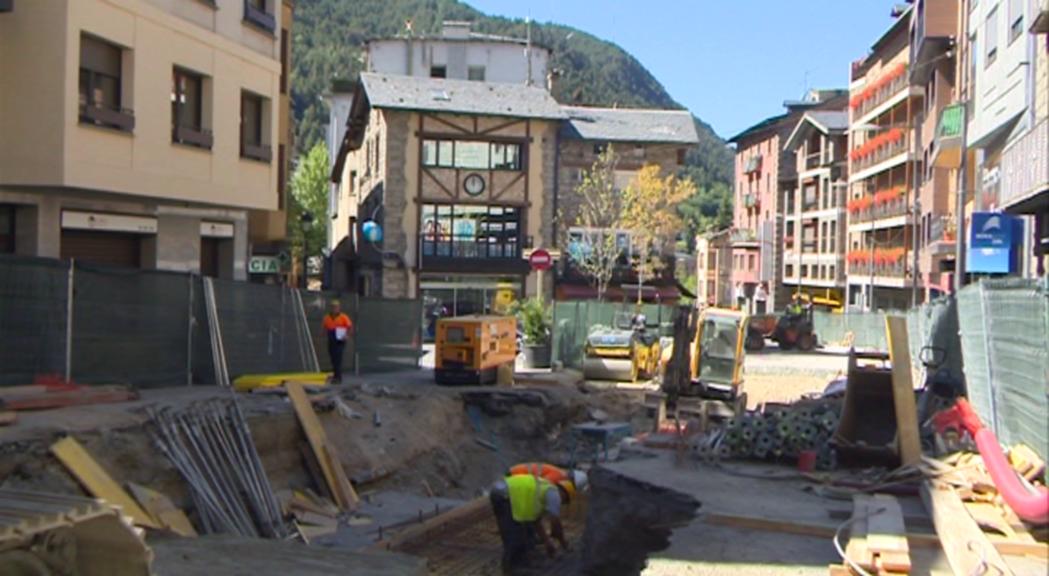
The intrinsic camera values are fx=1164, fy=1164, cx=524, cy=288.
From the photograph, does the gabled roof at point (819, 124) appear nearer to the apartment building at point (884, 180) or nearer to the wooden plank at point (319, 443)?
the apartment building at point (884, 180)

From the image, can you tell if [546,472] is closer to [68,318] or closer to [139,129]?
[68,318]

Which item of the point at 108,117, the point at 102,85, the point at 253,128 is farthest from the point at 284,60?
the point at 108,117

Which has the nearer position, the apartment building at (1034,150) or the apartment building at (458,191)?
the apartment building at (1034,150)

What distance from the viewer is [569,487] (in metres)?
16.9

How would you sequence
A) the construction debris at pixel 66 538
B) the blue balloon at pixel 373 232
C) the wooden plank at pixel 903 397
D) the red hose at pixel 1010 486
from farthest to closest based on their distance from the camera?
the blue balloon at pixel 373 232 < the wooden plank at pixel 903 397 < the red hose at pixel 1010 486 < the construction debris at pixel 66 538

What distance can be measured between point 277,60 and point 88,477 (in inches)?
591

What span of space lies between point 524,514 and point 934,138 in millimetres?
35977

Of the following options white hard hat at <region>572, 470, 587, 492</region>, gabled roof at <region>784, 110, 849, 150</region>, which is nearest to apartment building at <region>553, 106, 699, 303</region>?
gabled roof at <region>784, 110, 849, 150</region>

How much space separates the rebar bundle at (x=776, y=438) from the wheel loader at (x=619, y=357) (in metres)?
17.9

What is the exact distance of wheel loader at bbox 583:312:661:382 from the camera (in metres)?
33.5

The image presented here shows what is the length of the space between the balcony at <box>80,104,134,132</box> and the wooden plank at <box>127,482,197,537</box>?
8050 millimetres

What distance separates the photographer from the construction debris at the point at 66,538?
5.82 meters

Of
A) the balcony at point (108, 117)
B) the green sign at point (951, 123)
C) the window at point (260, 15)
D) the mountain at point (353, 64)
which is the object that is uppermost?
the mountain at point (353, 64)

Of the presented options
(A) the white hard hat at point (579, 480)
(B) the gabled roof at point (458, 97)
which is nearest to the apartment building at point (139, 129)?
(A) the white hard hat at point (579, 480)
